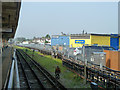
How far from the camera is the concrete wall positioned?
1124 centimetres

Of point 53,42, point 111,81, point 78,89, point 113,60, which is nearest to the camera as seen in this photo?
point 111,81

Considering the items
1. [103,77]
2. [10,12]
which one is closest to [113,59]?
[103,77]

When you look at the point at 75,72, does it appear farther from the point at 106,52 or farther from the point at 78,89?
the point at 78,89

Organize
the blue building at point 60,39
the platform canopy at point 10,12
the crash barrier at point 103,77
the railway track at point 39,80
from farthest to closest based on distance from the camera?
the blue building at point 60,39 < the railway track at point 39,80 < the platform canopy at point 10,12 < the crash barrier at point 103,77

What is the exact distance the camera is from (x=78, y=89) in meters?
8.71

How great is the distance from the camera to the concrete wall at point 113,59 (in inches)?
443

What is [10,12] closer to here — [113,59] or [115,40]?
[113,59]

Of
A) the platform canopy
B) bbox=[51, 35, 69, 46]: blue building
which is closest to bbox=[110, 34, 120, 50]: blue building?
bbox=[51, 35, 69, 46]: blue building

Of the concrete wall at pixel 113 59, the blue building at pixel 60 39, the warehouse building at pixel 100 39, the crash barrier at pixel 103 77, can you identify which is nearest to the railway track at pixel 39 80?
the crash barrier at pixel 103 77

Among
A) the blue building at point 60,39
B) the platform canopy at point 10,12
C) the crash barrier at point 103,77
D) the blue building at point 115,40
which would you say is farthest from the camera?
the blue building at point 60,39

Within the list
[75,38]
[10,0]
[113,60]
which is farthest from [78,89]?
[75,38]

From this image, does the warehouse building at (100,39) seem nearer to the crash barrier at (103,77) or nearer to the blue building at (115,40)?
the blue building at (115,40)

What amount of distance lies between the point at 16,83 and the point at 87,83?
4463 mm

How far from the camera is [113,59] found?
11.8m
